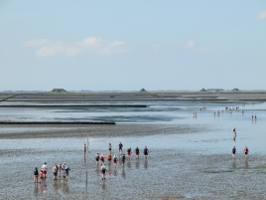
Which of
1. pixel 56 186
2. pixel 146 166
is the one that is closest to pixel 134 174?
pixel 146 166

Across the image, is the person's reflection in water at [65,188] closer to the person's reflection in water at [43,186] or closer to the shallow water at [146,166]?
the shallow water at [146,166]

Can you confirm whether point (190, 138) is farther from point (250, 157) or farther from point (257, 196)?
point (257, 196)

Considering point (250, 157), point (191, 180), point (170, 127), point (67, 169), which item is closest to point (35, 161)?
point (67, 169)

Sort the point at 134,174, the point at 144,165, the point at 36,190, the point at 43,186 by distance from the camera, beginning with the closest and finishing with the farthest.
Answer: the point at 36,190 → the point at 43,186 → the point at 134,174 → the point at 144,165

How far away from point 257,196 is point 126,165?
1567cm

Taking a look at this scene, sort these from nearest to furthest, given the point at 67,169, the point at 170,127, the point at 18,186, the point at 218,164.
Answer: the point at 18,186
the point at 67,169
the point at 218,164
the point at 170,127

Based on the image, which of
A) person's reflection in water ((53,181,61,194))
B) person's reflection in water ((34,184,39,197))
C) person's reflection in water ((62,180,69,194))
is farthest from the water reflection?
person's reflection in water ((62,180,69,194))

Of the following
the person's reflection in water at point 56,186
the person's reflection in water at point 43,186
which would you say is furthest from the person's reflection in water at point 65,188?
the person's reflection in water at point 43,186

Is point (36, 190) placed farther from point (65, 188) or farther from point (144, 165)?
point (144, 165)

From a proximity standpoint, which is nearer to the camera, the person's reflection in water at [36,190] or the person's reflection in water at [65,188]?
the person's reflection in water at [36,190]

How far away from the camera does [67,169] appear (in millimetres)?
36844

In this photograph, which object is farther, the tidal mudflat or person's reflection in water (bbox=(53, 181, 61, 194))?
person's reflection in water (bbox=(53, 181, 61, 194))

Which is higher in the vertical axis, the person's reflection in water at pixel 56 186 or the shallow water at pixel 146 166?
the shallow water at pixel 146 166

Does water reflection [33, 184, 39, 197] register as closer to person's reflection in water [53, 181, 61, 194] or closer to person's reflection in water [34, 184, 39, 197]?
person's reflection in water [34, 184, 39, 197]
